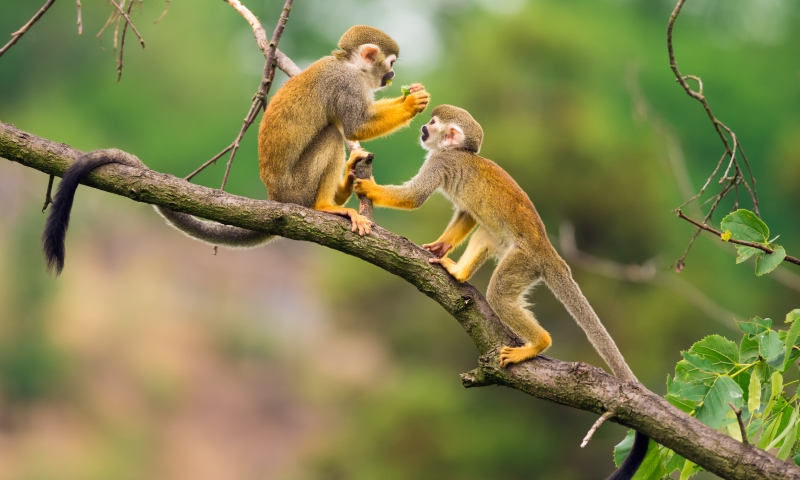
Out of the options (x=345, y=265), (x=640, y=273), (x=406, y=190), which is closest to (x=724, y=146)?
(x=406, y=190)

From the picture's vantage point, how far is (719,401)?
331 cm

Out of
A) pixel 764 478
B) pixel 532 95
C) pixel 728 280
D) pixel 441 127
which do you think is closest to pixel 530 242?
pixel 441 127

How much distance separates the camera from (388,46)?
4953 mm

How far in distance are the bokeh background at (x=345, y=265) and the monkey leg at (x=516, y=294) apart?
279 inches

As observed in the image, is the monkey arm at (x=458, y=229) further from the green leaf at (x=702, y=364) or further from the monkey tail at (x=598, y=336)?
the green leaf at (x=702, y=364)

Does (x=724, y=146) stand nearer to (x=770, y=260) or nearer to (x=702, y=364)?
(x=770, y=260)

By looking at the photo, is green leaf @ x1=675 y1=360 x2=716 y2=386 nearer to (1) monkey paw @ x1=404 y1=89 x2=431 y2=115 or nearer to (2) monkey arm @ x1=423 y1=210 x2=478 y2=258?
(2) monkey arm @ x1=423 y1=210 x2=478 y2=258

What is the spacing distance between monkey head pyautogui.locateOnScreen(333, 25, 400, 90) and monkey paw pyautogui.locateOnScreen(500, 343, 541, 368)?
1827mm

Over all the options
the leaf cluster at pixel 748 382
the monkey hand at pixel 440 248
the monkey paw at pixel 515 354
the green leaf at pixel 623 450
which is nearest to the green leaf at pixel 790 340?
the leaf cluster at pixel 748 382

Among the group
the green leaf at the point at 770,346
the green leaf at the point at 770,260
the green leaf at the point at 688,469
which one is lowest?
the green leaf at the point at 688,469

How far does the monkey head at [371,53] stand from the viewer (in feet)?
16.1

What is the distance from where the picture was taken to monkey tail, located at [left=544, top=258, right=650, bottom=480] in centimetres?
344

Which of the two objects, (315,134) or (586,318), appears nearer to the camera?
(586,318)

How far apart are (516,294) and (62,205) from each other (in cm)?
201
